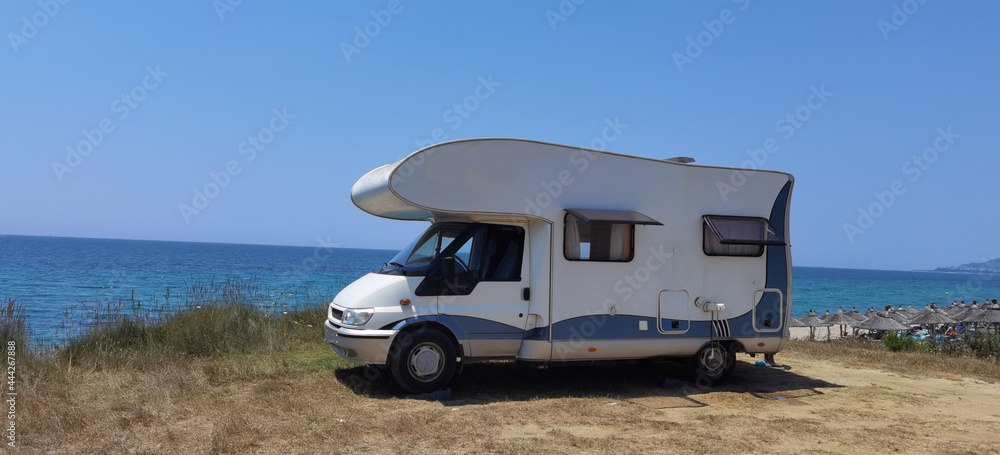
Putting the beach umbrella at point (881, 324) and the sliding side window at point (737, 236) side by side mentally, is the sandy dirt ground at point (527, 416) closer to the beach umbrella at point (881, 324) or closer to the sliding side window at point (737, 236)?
the sliding side window at point (737, 236)

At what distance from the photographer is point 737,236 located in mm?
9258

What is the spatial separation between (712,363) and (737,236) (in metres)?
1.73

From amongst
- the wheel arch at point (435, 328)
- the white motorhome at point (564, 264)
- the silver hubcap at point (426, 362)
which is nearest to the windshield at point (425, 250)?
the white motorhome at point (564, 264)

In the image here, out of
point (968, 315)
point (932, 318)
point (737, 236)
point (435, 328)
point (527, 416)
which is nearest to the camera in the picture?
point (527, 416)

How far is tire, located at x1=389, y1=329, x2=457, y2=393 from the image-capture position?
7855mm

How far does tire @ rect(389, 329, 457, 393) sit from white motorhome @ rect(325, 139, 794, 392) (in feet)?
0.04

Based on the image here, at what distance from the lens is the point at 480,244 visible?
8.46 m

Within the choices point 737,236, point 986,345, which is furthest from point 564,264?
point 986,345

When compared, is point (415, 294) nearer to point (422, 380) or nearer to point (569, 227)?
point (422, 380)

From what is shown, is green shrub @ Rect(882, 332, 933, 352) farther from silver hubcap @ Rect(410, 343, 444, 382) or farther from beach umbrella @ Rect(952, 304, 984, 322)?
beach umbrella @ Rect(952, 304, 984, 322)

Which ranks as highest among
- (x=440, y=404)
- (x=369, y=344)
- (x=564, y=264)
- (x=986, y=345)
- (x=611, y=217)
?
(x=611, y=217)

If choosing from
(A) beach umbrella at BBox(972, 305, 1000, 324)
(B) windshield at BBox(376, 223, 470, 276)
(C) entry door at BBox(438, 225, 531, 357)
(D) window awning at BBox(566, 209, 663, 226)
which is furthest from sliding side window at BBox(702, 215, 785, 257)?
(A) beach umbrella at BBox(972, 305, 1000, 324)

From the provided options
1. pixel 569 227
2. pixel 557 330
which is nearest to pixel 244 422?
pixel 557 330

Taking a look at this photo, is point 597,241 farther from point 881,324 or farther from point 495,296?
point 881,324
